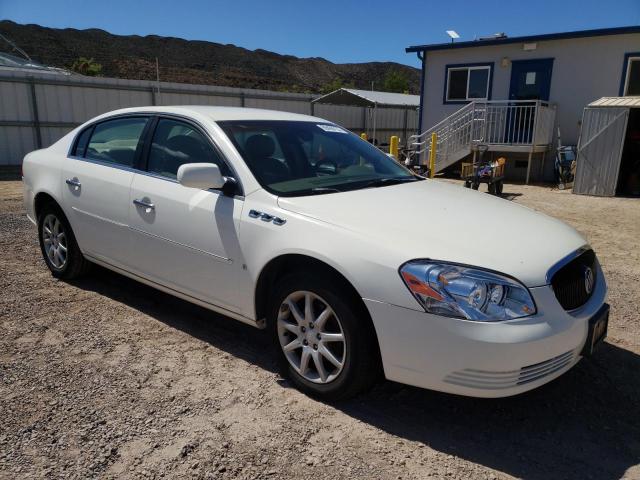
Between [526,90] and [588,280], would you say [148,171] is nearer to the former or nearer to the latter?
[588,280]

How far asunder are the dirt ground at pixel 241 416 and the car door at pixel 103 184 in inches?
24.4

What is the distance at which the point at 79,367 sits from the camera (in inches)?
127

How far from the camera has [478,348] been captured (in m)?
2.27

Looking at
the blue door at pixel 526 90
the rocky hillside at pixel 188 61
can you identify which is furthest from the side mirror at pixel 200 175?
the rocky hillside at pixel 188 61

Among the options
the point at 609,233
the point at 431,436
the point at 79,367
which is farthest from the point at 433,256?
the point at 609,233

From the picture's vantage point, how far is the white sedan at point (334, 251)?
7.70 ft

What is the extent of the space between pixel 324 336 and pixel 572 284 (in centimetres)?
133

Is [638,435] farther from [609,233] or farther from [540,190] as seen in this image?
[540,190]

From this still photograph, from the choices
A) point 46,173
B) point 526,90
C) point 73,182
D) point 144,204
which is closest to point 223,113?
point 144,204

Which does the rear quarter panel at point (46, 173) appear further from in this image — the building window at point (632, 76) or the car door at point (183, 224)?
the building window at point (632, 76)

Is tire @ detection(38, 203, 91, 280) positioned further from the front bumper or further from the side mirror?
the front bumper

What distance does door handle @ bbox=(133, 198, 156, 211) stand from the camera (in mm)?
3516

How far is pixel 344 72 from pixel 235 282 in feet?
312

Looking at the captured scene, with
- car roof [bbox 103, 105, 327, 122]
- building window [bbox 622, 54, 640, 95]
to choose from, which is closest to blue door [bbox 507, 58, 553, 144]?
building window [bbox 622, 54, 640, 95]
